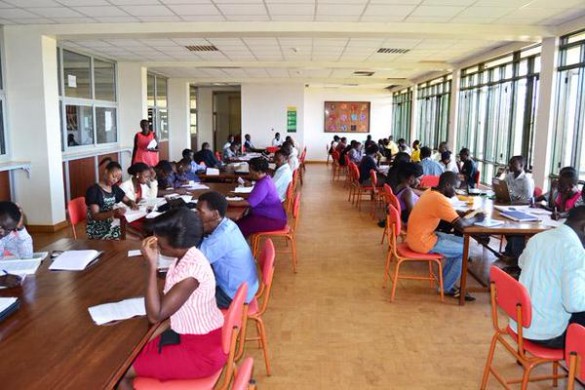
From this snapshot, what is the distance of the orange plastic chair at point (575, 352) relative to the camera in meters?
1.95

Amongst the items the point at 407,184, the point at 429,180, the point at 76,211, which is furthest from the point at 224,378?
the point at 429,180

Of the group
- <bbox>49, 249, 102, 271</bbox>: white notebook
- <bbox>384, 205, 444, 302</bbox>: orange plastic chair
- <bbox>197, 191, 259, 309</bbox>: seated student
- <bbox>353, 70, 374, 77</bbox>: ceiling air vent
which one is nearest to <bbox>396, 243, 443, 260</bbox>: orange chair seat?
<bbox>384, 205, 444, 302</bbox>: orange plastic chair

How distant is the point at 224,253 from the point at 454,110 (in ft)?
30.3

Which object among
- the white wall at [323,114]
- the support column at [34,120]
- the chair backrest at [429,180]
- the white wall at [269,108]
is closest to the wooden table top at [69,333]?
the support column at [34,120]

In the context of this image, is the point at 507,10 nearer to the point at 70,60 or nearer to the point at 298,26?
the point at 298,26

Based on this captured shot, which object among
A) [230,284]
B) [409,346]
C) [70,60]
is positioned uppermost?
[70,60]

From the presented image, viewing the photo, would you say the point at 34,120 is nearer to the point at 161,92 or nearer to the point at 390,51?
the point at 390,51

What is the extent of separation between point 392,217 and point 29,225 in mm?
5258

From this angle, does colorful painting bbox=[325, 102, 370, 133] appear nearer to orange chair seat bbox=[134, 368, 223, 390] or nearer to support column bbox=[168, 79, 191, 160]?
support column bbox=[168, 79, 191, 160]

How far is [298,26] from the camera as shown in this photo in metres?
6.27

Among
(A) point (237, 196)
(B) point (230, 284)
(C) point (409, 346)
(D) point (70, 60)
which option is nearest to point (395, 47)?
(A) point (237, 196)

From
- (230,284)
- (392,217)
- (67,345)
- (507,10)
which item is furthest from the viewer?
(507,10)

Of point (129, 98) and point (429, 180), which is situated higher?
point (129, 98)

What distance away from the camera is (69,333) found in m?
1.87
